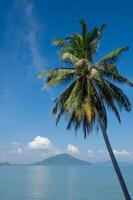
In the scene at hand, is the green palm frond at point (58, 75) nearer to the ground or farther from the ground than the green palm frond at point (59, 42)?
nearer to the ground

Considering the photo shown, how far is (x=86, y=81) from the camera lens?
1806 centimetres

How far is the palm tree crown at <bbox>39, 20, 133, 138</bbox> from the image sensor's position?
17438mm

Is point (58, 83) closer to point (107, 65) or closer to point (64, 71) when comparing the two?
point (64, 71)

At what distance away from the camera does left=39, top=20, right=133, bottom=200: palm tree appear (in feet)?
57.0

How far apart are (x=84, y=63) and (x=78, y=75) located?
933mm

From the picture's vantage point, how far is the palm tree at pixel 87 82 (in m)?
17.4

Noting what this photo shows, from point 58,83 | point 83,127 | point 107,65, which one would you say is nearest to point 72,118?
point 83,127

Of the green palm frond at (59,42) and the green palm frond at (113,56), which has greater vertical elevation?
the green palm frond at (59,42)

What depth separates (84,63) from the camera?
17.7 metres

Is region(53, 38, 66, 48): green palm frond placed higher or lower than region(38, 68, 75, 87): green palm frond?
higher

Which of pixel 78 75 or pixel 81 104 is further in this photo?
pixel 78 75

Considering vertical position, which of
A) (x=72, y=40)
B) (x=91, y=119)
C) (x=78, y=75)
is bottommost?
(x=91, y=119)

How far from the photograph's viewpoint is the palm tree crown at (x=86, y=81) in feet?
57.2

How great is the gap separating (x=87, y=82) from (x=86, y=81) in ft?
0.66
